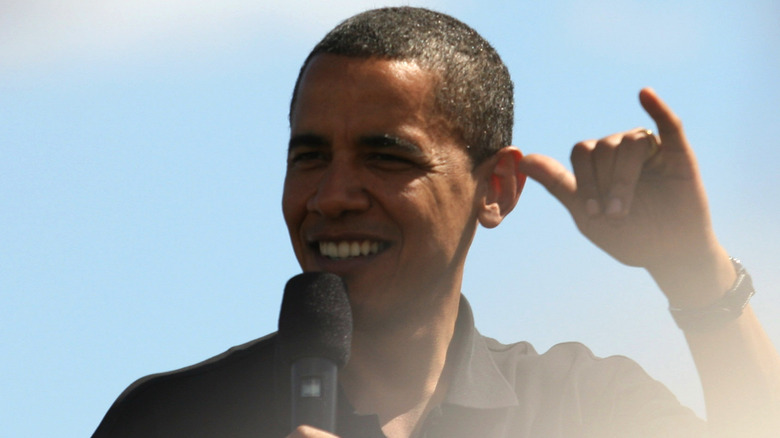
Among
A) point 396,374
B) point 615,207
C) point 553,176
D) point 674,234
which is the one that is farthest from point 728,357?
point 396,374

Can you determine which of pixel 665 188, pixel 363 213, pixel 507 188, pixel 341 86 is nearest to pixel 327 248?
pixel 363 213

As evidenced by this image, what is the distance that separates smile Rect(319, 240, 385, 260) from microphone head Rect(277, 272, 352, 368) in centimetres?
51

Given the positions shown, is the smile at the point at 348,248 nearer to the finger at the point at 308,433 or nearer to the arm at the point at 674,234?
the arm at the point at 674,234

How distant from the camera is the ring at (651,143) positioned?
11.5 feet

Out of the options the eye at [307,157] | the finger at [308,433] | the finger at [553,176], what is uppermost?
the eye at [307,157]

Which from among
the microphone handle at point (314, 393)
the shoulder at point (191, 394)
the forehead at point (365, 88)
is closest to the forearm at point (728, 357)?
the microphone handle at point (314, 393)

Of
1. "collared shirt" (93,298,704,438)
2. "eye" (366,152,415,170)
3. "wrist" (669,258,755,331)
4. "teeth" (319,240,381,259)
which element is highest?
"eye" (366,152,415,170)

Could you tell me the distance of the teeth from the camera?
442cm

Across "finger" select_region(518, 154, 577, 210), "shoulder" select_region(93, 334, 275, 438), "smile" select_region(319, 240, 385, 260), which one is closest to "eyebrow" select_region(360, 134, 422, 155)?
"smile" select_region(319, 240, 385, 260)

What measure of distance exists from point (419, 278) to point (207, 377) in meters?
1.11

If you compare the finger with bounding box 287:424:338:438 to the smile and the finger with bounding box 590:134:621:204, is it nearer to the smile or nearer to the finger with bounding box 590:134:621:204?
the finger with bounding box 590:134:621:204

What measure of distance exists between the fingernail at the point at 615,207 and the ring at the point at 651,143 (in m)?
0.22

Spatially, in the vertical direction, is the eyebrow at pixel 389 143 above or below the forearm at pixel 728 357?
above

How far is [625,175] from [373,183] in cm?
132
